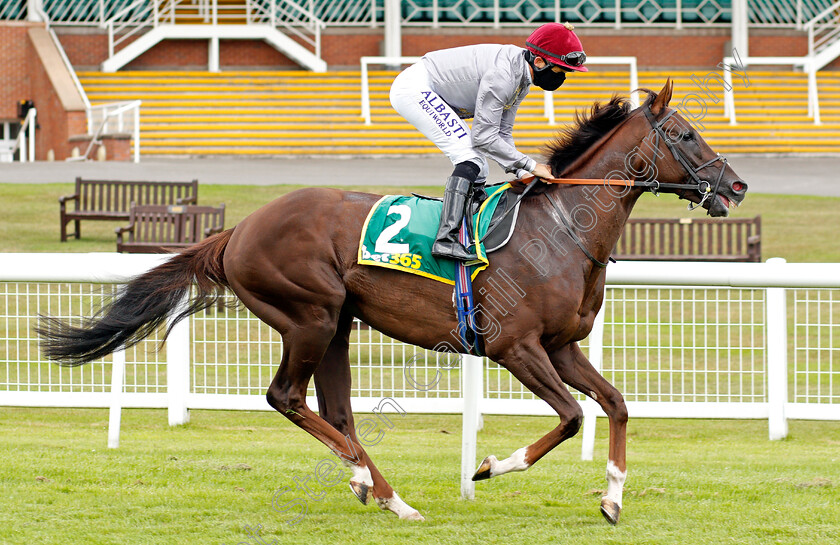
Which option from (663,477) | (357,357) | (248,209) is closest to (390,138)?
(248,209)

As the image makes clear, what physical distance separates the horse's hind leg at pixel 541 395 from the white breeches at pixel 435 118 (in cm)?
78

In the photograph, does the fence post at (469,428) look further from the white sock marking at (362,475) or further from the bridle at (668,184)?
the bridle at (668,184)

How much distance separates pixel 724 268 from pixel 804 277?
0.38 metres

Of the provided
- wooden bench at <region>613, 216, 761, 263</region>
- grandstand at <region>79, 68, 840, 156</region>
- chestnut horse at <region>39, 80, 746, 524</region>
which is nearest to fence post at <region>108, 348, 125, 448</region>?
chestnut horse at <region>39, 80, 746, 524</region>

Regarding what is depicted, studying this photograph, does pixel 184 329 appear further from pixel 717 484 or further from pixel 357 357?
pixel 717 484

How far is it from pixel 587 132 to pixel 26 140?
22.1 metres

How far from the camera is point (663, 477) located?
490 cm

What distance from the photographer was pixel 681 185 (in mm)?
4410

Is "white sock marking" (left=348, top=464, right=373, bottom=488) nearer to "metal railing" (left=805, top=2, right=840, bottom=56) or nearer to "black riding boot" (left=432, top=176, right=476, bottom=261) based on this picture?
"black riding boot" (left=432, top=176, right=476, bottom=261)

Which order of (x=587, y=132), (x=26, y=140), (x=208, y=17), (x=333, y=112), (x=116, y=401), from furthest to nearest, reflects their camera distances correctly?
(x=208, y=17) → (x=26, y=140) → (x=333, y=112) → (x=116, y=401) → (x=587, y=132)

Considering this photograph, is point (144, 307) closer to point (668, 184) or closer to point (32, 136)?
point (668, 184)

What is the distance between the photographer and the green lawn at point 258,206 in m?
12.7

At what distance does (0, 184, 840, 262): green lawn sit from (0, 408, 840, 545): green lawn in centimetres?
671

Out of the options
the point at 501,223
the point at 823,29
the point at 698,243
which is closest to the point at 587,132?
the point at 501,223
